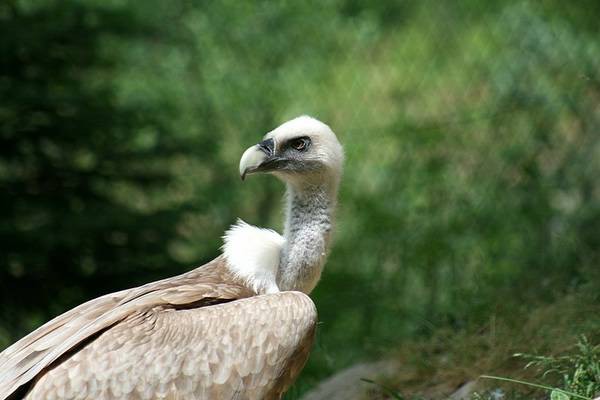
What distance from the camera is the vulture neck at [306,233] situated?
15.7 feet

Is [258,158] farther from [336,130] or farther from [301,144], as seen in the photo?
[336,130]

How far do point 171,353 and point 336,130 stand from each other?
14.0 ft

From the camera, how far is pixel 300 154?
4.86 meters

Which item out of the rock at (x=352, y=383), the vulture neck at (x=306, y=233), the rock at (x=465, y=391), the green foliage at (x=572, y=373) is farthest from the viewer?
the rock at (x=352, y=383)

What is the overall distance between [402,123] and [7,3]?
2.71m

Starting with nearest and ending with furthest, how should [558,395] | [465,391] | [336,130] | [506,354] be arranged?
1. [558,395]
2. [465,391]
3. [506,354]
4. [336,130]

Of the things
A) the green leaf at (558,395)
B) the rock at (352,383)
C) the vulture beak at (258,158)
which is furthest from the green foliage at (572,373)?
the vulture beak at (258,158)

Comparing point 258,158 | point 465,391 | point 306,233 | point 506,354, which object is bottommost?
point 465,391

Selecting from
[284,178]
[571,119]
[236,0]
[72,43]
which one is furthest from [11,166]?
[571,119]

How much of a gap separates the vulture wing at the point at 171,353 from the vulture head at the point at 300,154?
2.25 ft

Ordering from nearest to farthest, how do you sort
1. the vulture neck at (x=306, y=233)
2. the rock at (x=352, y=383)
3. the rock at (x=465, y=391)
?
→ the vulture neck at (x=306, y=233) → the rock at (x=465, y=391) → the rock at (x=352, y=383)

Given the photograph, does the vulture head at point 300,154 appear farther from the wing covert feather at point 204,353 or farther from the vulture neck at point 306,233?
the wing covert feather at point 204,353

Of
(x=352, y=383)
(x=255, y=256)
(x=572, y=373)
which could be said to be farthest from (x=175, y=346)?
(x=352, y=383)

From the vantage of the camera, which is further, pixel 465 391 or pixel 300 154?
pixel 465 391
